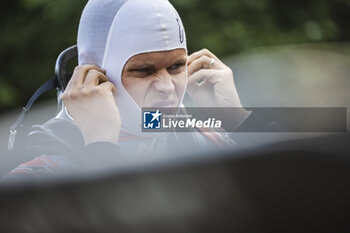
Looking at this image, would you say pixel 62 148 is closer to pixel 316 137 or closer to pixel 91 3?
pixel 91 3

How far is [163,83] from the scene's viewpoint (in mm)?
1196

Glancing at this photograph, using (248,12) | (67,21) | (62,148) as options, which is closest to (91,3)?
(62,148)

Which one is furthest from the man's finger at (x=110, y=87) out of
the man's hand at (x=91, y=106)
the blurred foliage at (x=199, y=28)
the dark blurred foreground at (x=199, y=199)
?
the blurred foliage at (x=199, y=28)

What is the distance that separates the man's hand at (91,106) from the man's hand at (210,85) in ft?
1.00

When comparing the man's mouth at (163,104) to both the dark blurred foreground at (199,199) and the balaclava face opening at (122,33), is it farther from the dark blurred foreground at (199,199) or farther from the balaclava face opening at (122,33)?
the dark blurred foreground at (199,199)

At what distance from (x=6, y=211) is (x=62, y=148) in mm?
448

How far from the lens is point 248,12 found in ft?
9.20

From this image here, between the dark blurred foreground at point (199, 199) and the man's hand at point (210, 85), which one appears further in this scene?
the man's hand at point (210, 85)

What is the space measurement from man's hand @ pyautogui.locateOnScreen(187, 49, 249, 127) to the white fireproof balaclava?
0.18 meters

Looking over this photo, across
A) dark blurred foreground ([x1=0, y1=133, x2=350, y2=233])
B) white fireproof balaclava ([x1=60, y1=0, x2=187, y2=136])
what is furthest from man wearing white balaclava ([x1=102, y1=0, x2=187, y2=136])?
dark blurred foreground ([x1=0, y1=133, x2=350, y2=233])

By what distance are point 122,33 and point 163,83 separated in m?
0.15

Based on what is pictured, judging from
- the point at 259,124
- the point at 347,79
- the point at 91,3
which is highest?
the point at 91,3

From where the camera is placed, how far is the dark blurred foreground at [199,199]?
2.21ft

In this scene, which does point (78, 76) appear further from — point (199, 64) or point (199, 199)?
point (199, 199)
